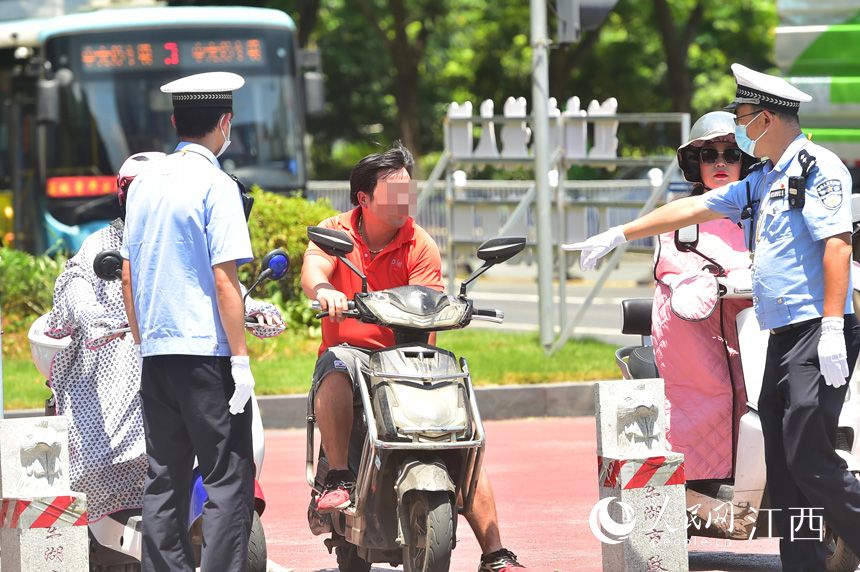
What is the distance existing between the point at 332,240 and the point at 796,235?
1.64 meters

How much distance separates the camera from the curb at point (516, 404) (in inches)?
369

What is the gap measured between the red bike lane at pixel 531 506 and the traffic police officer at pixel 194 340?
4.51ft

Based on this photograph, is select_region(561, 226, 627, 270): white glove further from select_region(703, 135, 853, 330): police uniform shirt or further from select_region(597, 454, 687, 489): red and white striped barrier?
select_region(597, 454, 687, 489): red and white striped barrier

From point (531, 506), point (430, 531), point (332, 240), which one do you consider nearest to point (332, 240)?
point (332, 240)

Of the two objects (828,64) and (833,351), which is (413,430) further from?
(828,64)

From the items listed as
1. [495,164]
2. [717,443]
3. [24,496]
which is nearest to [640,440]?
[717,443]

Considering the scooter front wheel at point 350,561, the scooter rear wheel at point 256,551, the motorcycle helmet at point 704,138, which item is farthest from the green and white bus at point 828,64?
the scooter rear wheel at point 256,551

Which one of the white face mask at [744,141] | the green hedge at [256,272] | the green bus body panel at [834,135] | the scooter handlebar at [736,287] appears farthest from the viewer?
the green bus body panel at [834,135]

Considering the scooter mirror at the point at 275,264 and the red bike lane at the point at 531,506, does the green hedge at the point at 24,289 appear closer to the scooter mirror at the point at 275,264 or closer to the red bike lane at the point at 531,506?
the red bike lane at the point at 531,506

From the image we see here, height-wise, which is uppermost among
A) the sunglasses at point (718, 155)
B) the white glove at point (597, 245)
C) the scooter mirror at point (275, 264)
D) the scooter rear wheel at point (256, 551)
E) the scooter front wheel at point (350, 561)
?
the sunglasses at point (718, 155)

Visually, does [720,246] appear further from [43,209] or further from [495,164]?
[43,209]

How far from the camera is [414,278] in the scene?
16.8ft

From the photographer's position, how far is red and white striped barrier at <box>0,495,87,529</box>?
4422mm

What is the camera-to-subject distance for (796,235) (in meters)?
4.65
